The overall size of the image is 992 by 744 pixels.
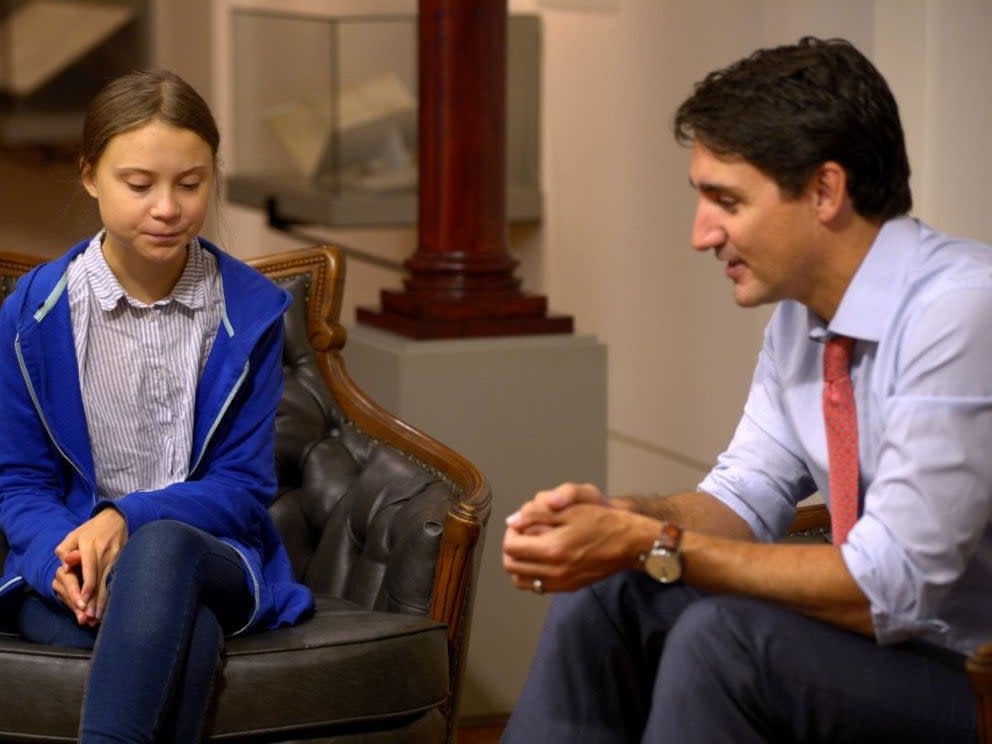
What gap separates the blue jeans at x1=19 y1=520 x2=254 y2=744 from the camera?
225cm

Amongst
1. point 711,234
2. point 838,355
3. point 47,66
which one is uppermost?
point 47,66

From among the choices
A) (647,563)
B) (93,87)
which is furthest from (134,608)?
(93,87)

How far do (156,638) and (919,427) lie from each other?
1.00 m

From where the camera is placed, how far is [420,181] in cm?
385

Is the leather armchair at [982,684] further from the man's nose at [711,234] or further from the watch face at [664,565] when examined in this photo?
the man's nose at [711,234]

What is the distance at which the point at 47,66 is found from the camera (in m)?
9.25

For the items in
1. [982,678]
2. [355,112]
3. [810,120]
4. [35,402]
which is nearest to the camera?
[982,678]

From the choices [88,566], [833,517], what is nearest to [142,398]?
[88,566]

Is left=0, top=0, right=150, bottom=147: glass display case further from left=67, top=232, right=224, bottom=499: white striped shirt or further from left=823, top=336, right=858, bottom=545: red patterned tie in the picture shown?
left=823, top=336, right=858, bottom=545: red patterned tie

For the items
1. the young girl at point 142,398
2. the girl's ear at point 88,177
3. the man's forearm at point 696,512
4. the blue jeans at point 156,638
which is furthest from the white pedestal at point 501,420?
the man's forearm at point 696,512

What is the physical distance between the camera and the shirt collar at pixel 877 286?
2.10 meters

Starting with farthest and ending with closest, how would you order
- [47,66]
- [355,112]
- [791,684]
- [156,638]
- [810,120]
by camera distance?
1. [47,66]
2. [355,112]
3. [156,638]
4. [810,120]
5. [791,684]

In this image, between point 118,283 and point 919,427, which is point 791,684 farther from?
point 118,283

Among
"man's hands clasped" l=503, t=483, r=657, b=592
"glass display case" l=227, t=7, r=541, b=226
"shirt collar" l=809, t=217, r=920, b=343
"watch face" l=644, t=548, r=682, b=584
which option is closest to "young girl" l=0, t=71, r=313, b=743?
"man's hands clasped" l=503, t=483, r=657, b=592
